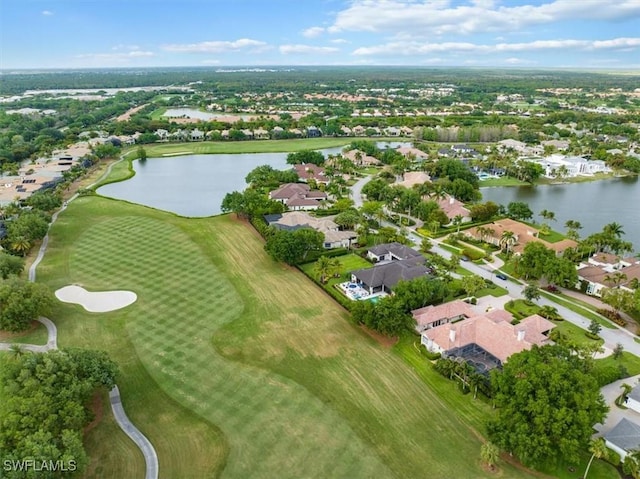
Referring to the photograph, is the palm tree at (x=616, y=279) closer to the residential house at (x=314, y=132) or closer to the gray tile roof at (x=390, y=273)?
the gray tile roof at (x=390, y=273)

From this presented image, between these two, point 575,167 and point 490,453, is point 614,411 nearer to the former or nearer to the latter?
point 490,453

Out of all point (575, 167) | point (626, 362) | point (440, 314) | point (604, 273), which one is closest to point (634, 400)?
point (626, 362)

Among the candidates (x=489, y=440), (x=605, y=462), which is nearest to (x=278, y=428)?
(x=489, y=440)

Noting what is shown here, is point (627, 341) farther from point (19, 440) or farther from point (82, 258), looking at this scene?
point (82, 258)

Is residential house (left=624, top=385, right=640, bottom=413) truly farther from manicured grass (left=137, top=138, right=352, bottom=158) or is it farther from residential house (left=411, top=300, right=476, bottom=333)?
manicured grass (left=137, top=138, right=352, bottom=158)

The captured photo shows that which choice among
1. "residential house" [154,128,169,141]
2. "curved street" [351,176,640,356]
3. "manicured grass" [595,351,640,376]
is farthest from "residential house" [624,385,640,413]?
"residential house" [154,128,169,141]

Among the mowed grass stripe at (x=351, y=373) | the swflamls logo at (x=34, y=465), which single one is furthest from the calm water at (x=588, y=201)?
the swflamls logo at (x=34, y=465)
